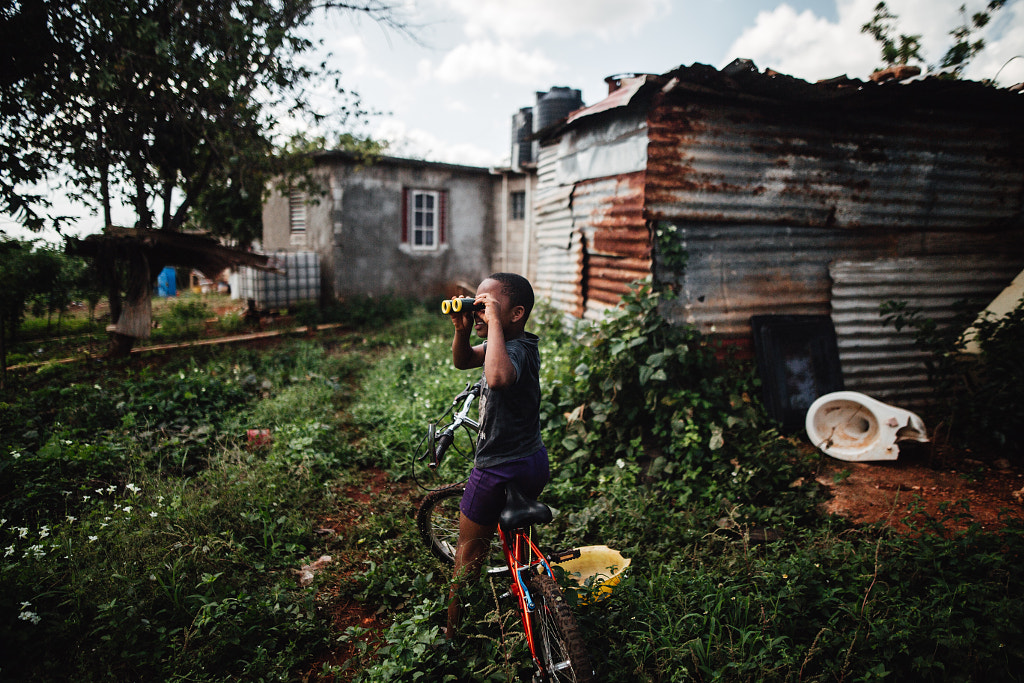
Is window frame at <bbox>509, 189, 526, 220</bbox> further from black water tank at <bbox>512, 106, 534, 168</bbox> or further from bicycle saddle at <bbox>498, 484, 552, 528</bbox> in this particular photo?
bicycle saddle at <bbox>498, 484, 552, 528</bbox>

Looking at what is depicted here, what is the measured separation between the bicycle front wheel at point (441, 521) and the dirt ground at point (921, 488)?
2873mm

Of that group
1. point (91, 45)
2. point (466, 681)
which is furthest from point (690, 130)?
point (91, 45)

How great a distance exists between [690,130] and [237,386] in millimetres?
5935

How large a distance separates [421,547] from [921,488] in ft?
13.6

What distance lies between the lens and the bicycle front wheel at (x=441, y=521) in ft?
10.2

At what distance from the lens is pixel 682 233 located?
5.57 m

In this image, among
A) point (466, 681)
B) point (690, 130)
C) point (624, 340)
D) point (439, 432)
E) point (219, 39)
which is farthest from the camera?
point (219, 39)

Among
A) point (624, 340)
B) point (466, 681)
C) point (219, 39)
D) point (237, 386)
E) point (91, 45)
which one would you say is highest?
point (219, 39)

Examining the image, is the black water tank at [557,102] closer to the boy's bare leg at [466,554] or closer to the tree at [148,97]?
the tree at [148,97]

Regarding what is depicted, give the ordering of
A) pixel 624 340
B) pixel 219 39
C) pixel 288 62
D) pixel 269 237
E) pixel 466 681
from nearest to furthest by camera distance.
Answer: pixel 466 681 → pixel 624 340 → pixel 219 39 → pixel 288 62 → pixel 269 237

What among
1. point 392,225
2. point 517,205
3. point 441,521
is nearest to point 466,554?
point 441,521

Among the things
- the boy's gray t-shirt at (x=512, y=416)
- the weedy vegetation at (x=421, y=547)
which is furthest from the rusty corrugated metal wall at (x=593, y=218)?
the boy's gray t-shirt at (x=512, y=416)

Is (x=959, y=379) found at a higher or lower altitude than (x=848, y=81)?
lower

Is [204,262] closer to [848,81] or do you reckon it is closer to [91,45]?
[91,45]
